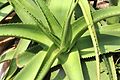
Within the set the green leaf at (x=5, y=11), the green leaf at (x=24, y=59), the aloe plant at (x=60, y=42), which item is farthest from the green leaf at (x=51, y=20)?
the green leaf at (x=5, y=11)

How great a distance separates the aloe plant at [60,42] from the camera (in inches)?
31.4

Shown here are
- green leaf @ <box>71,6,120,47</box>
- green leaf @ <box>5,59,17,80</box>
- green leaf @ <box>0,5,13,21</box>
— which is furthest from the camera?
green leaf @ <box>0,5,13,21</box>

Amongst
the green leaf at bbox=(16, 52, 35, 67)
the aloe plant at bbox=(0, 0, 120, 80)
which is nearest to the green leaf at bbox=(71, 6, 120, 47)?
the aloe plant at bbox=(0, 0, 120, 80)

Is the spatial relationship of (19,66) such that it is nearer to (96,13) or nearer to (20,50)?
(20,50)

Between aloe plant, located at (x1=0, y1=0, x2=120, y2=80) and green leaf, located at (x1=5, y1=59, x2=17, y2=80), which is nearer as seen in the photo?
aloe plant, located at (x1=0, y1=0, x2=120, y2=80)

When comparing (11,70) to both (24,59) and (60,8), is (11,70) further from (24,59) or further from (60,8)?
(60,8)

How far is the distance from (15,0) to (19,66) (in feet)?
0.59

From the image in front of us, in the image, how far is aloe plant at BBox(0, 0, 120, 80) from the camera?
31.4 inches

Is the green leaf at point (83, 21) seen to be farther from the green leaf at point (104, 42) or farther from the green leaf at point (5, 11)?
the green leaf at point (5, 11)

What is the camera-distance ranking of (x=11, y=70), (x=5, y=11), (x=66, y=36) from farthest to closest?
(x=5, y=11), (x=11, y=70), (x=66, y=36)

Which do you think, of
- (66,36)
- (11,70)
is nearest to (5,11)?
(11,70)

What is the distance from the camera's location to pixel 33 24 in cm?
85

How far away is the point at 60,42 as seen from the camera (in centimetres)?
82

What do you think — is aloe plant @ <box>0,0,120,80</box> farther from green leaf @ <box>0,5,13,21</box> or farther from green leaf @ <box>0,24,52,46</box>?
green leaf @ <box>0,5,13,21</box>
